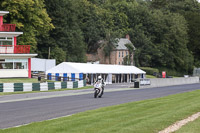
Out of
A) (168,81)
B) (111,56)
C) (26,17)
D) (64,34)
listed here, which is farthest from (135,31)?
(26,17)

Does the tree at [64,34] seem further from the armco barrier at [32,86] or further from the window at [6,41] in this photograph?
the armco barrier at [32,86]

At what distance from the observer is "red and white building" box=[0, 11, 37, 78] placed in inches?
1875

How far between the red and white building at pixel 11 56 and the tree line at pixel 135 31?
1074 inches

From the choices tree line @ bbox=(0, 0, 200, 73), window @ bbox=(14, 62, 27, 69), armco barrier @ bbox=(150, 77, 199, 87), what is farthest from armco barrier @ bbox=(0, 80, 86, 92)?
tree line @ bbox=(0, 0, 200, 73)

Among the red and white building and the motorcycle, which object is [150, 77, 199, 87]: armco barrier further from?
the motorcycle

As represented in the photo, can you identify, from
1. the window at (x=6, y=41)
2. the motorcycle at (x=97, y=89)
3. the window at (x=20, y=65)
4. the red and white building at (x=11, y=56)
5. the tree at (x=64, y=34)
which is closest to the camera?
the motorcycle at (x=97, y=89)

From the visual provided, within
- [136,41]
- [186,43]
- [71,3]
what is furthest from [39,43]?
[186,43]

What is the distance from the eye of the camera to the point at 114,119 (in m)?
13.7

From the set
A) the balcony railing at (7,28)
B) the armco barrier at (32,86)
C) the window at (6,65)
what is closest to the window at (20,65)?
the window at (6,65)

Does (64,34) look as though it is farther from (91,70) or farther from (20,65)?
(20,65)

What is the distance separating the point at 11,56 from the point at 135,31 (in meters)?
63.5

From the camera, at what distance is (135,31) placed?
107562 millimetres

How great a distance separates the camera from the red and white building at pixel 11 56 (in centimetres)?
4762

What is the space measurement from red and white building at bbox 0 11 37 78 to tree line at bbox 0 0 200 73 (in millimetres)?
27292
